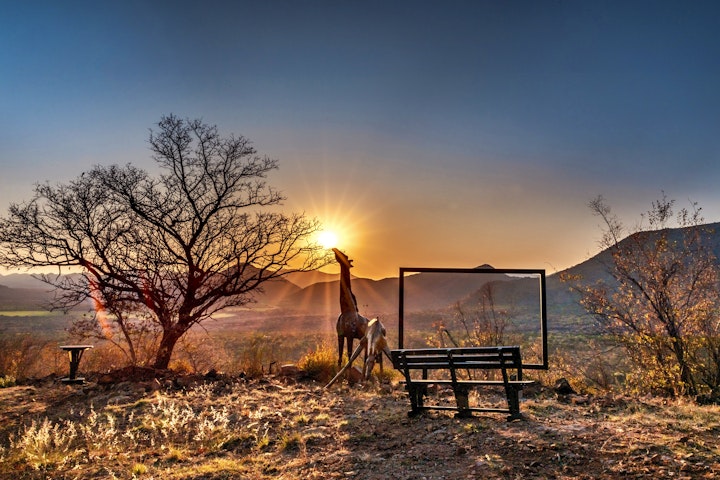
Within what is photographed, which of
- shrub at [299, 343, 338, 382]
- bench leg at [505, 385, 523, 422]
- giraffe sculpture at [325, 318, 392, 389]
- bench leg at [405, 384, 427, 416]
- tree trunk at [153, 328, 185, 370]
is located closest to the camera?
bench leg at [505, 385, 523, 422]

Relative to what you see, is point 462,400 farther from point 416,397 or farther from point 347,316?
point 347,316

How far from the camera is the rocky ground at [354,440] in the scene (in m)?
5.11

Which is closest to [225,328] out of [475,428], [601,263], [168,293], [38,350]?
[38,350]

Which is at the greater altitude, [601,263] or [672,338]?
[601,263]

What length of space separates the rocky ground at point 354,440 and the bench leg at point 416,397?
0.18 m

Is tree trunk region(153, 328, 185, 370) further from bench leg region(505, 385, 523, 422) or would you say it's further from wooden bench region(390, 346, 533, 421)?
bench leg region(505, 385, 523, 422)

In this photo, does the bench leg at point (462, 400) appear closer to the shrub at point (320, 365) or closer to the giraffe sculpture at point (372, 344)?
the giraffe sculpture at point (372, 344)

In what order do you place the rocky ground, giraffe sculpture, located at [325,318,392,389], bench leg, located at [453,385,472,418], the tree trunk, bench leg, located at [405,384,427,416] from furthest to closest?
1. the tree trunk
2. giraffe sculpture, located at [325,318,392,389]
3. bench leg, located at [405,384,427,416]
4. bench leg, located at [453,385,472,418]
5. the rocky ground

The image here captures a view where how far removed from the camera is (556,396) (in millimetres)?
9609

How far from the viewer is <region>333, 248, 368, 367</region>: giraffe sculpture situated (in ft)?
40.2

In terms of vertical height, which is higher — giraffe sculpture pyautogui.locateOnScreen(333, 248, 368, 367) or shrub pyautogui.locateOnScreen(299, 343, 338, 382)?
giraffe sculpture pyautogui.locateOnScreen(333, 248, 368, 367)

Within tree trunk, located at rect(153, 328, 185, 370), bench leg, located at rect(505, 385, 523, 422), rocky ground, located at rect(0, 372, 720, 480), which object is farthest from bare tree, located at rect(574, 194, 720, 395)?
tree trunk, located at rect(153, 328, 185, 370)

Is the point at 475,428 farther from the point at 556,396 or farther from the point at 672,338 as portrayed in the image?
the point at 672,338

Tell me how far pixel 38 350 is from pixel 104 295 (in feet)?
15.7
